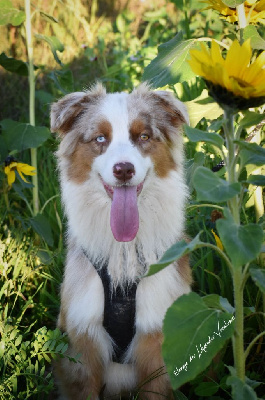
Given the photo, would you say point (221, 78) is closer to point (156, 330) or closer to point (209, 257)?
point (156, 330)

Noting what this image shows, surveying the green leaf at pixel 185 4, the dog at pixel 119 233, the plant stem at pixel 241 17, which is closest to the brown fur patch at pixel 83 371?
the dog at pixel 119 233

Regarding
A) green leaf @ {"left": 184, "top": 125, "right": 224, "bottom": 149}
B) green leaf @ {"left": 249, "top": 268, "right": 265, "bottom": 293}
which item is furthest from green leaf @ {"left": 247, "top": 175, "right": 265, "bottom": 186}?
green leaf @ {"left": 249, "top": 268, "right": 265, "bottom": 293}

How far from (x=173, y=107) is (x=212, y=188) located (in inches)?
50.9

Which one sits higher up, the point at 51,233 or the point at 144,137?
the point at 144,137

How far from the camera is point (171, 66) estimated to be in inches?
99.1

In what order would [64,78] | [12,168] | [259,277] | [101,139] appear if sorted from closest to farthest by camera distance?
[259,277] < [101,139] < [12,168] < [64,78]

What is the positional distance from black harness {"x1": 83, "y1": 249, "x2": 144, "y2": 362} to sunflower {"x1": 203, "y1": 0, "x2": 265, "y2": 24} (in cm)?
132

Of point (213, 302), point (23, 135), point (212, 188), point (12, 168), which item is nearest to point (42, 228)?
point (12, 168)

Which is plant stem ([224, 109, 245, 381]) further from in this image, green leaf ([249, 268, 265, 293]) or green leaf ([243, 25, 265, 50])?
green leaf ([243, 25, 265, 50])

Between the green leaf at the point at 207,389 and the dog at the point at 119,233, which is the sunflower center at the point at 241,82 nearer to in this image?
the dog at the point at 119,233

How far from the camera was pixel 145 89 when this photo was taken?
2.80 metres

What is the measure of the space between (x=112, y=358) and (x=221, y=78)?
1.59m

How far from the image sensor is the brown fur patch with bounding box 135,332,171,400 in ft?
8.07

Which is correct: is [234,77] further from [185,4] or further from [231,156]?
[185,4]
